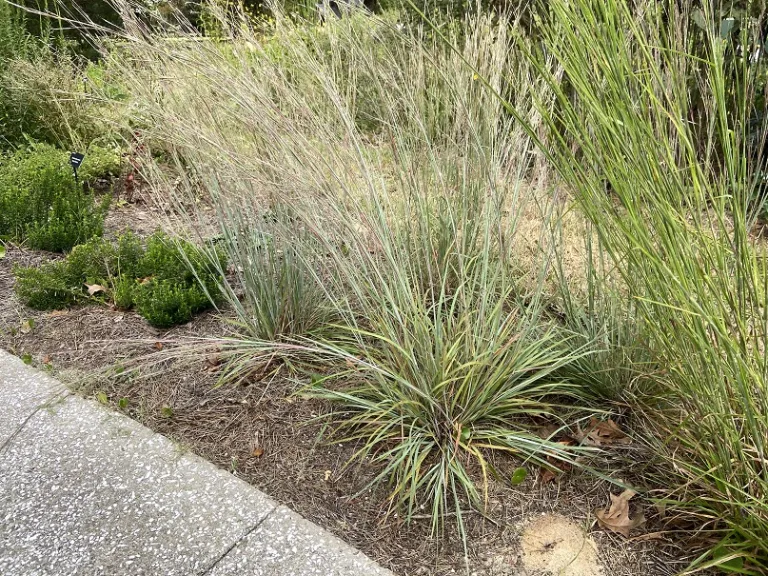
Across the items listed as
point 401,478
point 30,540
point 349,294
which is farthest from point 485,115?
point 30,540

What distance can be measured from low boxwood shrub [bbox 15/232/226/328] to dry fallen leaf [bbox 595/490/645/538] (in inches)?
77.5

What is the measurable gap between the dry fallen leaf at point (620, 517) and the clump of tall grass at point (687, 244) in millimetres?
155

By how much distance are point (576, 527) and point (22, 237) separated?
3.66 m

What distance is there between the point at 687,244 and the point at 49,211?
365 cm

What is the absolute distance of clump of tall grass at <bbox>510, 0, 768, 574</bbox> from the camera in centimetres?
152

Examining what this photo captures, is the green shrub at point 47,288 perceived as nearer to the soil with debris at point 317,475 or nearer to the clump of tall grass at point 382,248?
the soil with debris at point 317,475

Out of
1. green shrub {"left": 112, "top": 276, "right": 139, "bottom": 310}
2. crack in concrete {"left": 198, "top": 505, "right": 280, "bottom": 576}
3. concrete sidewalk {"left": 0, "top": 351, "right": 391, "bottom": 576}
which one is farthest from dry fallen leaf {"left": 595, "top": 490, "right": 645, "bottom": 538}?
green shrub {"left": 112, "top": 276, "right": 139, "bottom": 310}

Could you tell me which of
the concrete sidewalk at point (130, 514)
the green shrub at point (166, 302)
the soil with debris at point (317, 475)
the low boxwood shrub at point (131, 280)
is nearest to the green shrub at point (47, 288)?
the low boxwood shrub at point (131, 280)

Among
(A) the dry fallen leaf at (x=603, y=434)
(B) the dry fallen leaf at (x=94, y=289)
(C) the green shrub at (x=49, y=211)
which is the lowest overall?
(A) the dry fallen leaf at (x=603, y=434)

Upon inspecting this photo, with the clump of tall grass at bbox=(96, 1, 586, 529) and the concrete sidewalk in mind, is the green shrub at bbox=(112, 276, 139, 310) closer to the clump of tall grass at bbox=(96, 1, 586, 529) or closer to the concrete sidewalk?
the clump of tall grass at bbox=(96, 1, 586, 529)

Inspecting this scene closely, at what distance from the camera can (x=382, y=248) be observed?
215cm

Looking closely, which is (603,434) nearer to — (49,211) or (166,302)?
(166,302)

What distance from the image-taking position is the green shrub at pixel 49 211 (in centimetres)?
376

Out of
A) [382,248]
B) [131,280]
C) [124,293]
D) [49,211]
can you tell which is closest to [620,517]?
[382,248]
